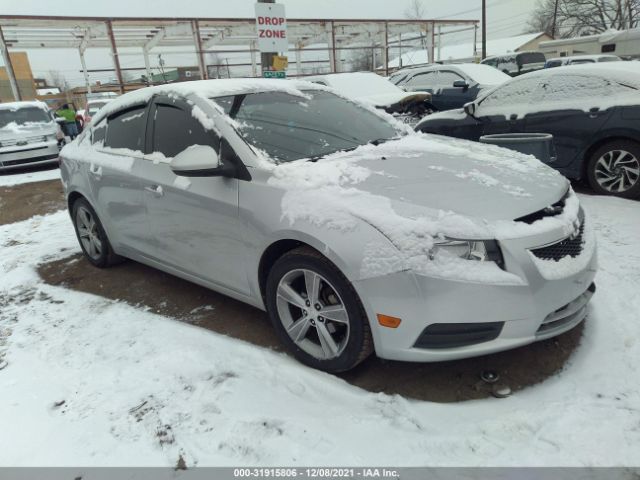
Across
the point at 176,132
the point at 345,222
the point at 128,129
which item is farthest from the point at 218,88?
the point at 345,222

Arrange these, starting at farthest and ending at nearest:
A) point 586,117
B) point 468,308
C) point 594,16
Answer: point 594,16 → point 586,117 → point 468,308

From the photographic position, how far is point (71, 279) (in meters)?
4.46

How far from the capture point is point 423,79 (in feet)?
37.9

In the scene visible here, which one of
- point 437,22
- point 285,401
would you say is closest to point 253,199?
point 285,401

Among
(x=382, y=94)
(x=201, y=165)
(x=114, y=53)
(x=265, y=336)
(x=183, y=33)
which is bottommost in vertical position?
(x=265, y=336)

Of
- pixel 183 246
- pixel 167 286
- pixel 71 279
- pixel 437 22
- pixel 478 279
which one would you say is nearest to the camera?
pixel 478 279

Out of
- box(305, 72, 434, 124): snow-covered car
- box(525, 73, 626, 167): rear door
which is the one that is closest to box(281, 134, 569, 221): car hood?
box(525, 73, 626, 167): rear door

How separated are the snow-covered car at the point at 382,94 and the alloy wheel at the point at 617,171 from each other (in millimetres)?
4333

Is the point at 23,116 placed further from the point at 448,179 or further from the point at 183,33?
the point at 448,179

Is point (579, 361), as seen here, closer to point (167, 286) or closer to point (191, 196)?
point (191, 196)

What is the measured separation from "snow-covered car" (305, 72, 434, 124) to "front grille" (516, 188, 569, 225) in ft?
22.1

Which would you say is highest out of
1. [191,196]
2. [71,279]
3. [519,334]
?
[191,196]

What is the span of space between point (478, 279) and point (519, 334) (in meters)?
0.36

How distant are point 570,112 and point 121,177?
4911 mm
